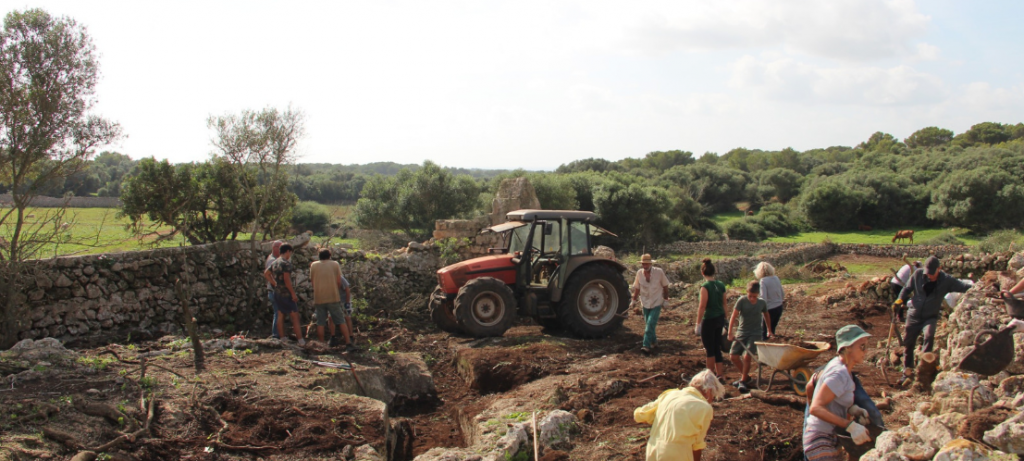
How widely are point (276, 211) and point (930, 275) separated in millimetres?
18515

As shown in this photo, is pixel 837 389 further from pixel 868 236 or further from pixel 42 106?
pixel 868 236

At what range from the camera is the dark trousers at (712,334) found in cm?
676

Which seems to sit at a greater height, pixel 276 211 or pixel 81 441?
pixel 276 211

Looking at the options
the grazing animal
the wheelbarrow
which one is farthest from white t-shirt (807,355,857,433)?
the grazing animal

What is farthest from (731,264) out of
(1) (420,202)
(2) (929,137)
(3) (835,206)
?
(2) (929,137)

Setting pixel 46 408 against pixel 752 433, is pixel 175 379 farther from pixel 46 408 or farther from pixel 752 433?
pixel 752 433

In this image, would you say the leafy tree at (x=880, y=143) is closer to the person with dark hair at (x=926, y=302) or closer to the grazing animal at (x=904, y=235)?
the grazing animal at (x=904, y=235)

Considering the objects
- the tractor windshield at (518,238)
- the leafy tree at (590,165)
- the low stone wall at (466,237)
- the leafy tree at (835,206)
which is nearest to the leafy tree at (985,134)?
the leafy tree at (590,165)

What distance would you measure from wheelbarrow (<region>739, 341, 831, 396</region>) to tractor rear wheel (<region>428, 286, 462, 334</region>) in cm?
519

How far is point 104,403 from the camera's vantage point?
199 inches

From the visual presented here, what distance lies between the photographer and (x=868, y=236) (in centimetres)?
3644

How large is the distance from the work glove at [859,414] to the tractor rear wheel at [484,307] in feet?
19.0

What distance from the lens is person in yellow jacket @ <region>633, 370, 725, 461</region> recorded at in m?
3.62

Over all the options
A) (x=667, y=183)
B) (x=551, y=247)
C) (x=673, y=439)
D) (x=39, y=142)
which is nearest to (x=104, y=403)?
(x=673, y=439)
